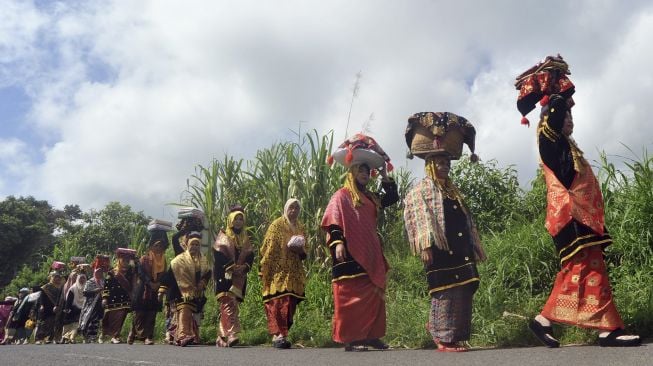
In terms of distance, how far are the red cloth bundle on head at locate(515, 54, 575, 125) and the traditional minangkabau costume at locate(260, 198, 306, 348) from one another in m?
2.94

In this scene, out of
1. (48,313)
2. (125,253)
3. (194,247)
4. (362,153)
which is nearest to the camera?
(362,153)

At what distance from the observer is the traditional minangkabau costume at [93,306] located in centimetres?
1057

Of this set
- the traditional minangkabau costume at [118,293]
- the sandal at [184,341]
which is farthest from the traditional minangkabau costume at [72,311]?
the sandal at [184,341]

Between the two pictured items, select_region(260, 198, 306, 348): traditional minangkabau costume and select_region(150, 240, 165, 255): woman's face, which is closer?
select_region(260, 198, 306, 348): traditional minangkabau costume

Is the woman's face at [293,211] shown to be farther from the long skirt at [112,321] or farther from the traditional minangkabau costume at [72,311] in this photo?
the traditional minangkabau costume at [72,311]

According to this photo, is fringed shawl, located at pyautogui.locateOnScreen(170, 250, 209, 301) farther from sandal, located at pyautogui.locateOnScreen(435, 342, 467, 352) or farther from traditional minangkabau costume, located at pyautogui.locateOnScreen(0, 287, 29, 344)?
traditional minangkabau costume, located at pyautogui.locateOnScreen(0, 287, 29, 344)

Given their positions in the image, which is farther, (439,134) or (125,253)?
(125,253)

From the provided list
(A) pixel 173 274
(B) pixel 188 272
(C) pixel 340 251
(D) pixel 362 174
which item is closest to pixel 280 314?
(C) pixel 340 251

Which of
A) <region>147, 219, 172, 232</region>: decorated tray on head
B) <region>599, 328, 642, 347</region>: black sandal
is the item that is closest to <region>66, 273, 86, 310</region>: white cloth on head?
<region>147, 219, 172, 232</region>: decorated tray on head

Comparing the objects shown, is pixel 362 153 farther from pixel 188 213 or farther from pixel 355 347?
pixel 188 213

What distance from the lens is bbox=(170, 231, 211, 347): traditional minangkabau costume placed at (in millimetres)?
7320

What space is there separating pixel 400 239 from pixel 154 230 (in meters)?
4.00

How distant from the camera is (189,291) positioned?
7.57 m

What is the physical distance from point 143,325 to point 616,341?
7.02m
